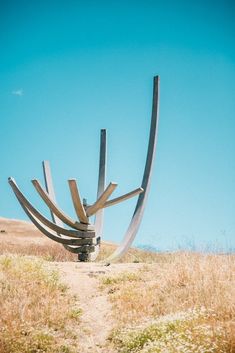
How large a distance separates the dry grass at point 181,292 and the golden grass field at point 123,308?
1 cm

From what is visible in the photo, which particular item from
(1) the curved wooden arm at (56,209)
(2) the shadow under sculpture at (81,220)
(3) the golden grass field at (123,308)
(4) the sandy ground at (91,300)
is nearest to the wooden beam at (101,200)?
(2) the shadow under sculpture at (81,220)

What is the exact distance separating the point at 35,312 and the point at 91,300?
1.47 metres

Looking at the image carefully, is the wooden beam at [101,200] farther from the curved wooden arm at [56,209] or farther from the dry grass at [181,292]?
the dry grass at [181,292]

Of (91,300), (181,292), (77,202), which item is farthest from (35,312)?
(77,202)

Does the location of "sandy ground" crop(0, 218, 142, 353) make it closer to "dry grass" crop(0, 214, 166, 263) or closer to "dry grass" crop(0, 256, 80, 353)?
"dry grass" crop(0, 256, 80, 353)

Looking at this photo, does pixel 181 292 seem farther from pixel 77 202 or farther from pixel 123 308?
pixel 77 202

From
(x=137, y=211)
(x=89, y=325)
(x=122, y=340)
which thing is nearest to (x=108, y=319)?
(x=89, y=325)

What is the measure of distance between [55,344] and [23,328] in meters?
0.46

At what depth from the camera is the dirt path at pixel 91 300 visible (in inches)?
232

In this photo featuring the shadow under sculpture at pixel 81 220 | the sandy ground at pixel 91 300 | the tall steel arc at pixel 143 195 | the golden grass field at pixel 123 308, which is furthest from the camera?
the tall steel arc at pixel 143 195

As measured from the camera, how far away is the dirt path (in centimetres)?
589

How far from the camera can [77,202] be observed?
36.1 feet

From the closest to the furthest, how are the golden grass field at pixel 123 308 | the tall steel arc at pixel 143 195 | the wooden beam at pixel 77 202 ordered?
1. the golden grass field at pixel 123 308
2. the wooden beam at pixel 77 202
3. the tall steel arc at pixel 143 195

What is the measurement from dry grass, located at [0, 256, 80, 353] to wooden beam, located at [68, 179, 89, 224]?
8.96 feet
